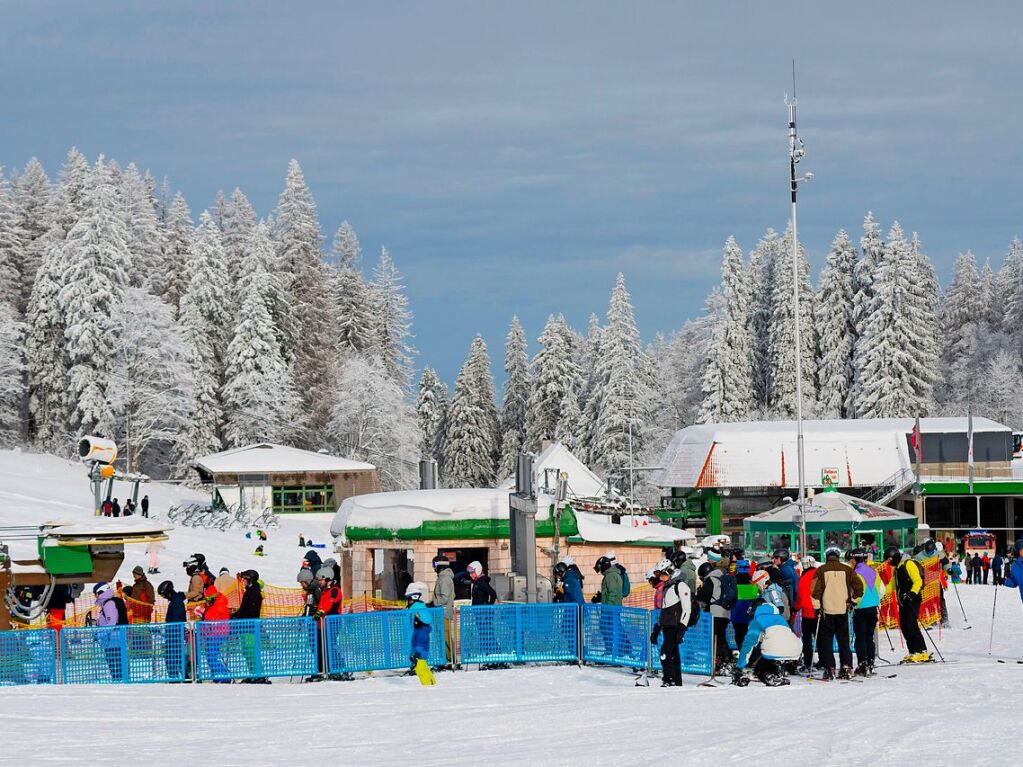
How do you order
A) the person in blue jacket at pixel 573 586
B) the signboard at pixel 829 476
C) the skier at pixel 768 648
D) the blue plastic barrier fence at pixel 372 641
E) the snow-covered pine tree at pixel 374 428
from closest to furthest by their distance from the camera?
the skier at pixel 768 648, the blue plastic barrier fence at pixel 372 641, the person in blue jacket at pixel 573 586, the signboard at pixel 829 476, the snow-covered pine tree at pixel 374 428

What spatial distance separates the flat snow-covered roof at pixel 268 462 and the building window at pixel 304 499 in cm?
116

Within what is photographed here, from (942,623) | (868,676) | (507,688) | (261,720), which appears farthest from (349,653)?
(942,623)

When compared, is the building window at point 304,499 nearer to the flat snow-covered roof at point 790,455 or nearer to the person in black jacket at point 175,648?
the flat snow-covered roof at point 790,455

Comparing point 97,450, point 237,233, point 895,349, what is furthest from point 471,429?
point 97,450

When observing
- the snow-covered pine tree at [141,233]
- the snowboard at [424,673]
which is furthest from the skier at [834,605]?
the snow-covered pine tree at [141,233]

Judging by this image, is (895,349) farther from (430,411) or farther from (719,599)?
(719,599)

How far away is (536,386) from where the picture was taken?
283ft

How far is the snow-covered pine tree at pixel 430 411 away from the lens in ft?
304

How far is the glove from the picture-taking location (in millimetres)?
15922

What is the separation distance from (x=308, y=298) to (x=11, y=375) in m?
16.9

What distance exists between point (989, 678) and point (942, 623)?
837 centimetres

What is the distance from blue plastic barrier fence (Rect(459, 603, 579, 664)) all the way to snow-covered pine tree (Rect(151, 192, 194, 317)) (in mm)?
59094

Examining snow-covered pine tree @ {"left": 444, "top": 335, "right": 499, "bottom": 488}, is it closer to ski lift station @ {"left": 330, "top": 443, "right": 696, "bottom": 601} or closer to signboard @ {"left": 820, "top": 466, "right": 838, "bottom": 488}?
signboard @ {"left": 820, "top": 466, "right": 838, "bottom": 488}

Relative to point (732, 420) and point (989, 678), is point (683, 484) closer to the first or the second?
point (732, 420)
